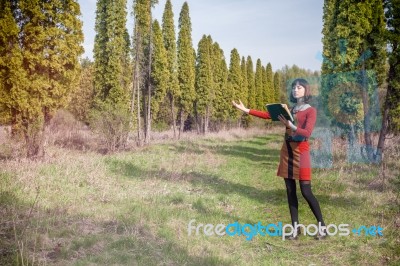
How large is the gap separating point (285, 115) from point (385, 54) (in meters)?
10.6

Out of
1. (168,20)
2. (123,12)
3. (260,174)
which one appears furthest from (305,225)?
(168,20)

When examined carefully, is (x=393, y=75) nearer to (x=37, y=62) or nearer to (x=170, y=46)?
(x=37, y=62)

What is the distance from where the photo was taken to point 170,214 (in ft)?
20.0

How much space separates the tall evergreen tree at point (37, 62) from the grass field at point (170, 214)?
3.71m

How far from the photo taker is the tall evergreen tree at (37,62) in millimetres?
12422

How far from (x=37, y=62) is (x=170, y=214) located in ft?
33.1

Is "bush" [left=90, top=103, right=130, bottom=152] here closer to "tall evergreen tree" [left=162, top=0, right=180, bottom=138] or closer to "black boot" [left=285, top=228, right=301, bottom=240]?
"tall evergreen tree" [left=162, top=0, right=180, bottom=138]

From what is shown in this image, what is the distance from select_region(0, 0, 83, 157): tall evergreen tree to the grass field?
146 inches

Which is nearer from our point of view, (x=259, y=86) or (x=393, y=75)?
(x=393, y=75)

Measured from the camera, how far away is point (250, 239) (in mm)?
5387

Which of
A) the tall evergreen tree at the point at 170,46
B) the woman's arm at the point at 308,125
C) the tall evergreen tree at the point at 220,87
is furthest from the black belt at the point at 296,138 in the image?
the tall evergreen tree at the point at 220,87

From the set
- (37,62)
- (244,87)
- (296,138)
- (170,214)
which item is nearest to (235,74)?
(244,87)

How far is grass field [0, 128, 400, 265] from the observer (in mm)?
4340

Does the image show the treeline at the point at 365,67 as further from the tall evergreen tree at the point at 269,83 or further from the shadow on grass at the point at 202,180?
the tall evergreen tree at the point at 269,83
